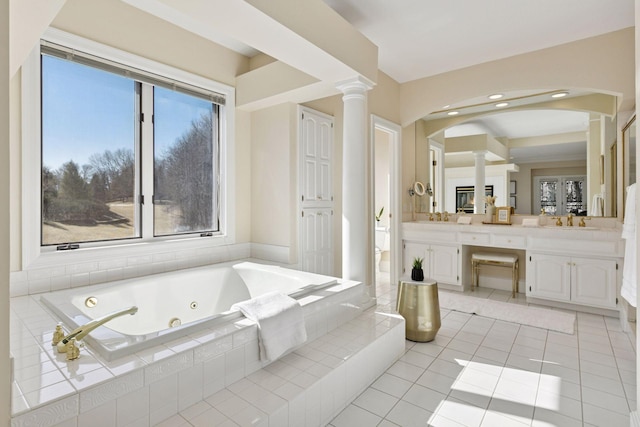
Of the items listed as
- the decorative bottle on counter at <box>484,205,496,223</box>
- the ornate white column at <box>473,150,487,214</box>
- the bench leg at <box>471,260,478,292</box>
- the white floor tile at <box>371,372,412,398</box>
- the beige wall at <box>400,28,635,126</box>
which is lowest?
the white floor tile at <box>371,372,412,398</box>

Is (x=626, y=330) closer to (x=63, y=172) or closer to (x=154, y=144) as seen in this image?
(x=154, y=144)

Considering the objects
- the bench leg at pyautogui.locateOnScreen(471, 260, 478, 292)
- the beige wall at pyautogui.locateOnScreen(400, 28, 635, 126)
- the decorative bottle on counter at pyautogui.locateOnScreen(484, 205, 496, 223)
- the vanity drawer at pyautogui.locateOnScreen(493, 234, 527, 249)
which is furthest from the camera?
the bench leg at pyautogui.locateOnScreen(471, 260, 478, 292)

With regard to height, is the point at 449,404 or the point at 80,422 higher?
the point at 80,422

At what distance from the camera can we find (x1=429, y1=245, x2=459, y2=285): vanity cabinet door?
427 cm

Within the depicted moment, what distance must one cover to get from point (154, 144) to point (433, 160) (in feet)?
12.0

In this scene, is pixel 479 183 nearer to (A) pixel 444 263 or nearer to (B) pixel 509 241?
(B) pixel 509 241

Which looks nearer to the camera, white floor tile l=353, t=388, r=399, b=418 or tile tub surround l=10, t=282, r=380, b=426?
tile tub surround l=10, t=282, r=380, b=426

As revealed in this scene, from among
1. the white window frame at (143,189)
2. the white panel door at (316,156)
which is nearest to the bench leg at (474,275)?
the white panel door at (316,156)

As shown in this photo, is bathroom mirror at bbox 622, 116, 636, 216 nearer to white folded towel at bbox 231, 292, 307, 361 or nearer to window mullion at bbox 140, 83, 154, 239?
white folded towel at bbox 231, 292, 307, 361

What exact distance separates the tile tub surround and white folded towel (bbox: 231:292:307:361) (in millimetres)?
53

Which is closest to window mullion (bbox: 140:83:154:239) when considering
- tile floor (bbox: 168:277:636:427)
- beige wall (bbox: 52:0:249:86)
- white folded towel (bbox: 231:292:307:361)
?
beige wall (bbox: 52:0:249:86)

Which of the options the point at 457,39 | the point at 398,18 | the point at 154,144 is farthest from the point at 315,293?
the point at 457,39

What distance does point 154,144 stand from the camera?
305 centimetres

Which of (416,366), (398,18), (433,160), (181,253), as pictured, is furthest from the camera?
(433,160)
